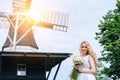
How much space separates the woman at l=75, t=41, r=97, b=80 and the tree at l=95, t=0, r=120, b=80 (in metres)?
26.0

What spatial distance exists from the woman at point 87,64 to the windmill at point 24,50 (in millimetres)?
21454

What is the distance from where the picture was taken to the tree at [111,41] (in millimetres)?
35938

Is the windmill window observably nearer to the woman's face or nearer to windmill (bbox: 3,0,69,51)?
windmill (bbox: 3,0,69,51)

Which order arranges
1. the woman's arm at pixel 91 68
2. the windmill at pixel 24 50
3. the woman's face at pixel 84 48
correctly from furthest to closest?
the windmill at pixel 24 50 < the woman's arm at pixel 91 68 < the woman's face at pixel 84 48

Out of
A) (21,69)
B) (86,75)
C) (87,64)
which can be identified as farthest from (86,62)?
(21,69)

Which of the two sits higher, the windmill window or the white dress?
the white dress

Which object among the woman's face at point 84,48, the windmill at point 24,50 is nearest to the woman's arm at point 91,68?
the woman's face at point 84,48

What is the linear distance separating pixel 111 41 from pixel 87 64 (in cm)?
2758

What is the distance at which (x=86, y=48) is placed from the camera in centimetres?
926

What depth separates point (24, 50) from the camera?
114ft

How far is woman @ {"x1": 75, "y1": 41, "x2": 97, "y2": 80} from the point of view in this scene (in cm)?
927

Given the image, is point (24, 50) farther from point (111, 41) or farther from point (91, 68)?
point (91, 68)

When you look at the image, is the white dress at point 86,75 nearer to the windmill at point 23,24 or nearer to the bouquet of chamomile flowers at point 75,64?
the bouquet of chamomile flowers at point 75,64

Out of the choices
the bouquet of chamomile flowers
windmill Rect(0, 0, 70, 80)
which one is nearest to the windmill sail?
windmill Rect(0, 0, 70, 80)
